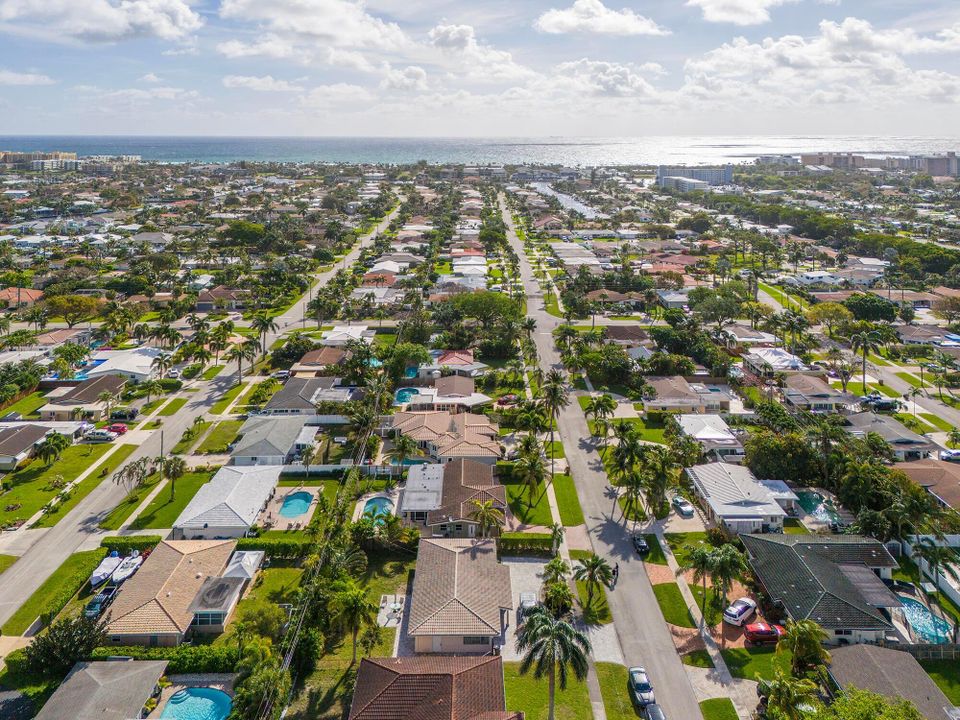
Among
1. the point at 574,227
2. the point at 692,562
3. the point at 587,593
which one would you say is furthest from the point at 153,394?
the point at 574,227

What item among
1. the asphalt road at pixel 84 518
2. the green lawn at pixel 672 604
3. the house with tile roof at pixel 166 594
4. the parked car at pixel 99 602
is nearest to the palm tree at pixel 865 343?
the green lawn at pixel 672 604

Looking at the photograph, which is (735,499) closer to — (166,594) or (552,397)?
(552,397)

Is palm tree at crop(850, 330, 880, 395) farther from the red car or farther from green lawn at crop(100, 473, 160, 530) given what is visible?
green lawn at crop(100, 473, 160, 530)

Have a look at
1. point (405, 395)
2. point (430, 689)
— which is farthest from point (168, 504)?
point (430, 689)

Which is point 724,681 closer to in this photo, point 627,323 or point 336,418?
point 336,418

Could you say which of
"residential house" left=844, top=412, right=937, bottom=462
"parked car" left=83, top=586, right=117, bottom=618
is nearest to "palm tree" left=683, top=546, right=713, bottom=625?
"residential house" left=844, top=412, right=937, bottom=462

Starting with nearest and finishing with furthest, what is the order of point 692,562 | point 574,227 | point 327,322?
point 692,562 < point 327,322 < point 574,227

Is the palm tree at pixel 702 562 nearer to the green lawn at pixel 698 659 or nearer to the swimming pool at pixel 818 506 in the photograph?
the green lawn at pixel 698 659
